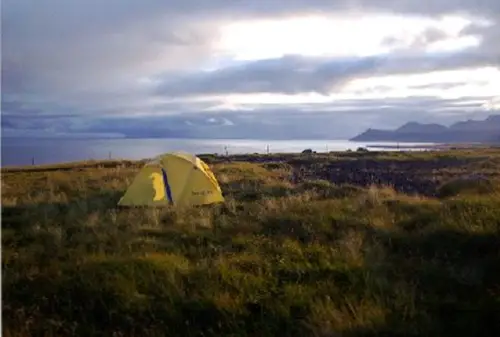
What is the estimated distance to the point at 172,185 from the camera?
1566cm

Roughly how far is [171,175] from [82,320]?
9.44 meters

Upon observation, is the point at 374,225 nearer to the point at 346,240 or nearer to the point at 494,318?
the point at 346,240

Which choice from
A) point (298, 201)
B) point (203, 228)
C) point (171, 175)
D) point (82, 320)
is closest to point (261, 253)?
point (203, 228)

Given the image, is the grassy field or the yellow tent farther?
the yellow tent

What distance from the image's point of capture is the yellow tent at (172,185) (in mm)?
15297

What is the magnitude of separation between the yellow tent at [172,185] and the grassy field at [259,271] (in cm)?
236

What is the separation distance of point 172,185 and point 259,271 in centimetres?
834

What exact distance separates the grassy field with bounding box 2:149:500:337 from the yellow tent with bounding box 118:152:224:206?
2.36m

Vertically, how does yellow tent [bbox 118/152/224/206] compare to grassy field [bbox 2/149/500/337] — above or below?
above

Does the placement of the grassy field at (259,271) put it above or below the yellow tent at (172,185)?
below

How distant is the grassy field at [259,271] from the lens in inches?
247

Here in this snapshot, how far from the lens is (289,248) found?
8938 millimetres

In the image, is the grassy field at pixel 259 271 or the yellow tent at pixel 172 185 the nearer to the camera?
the grassy field at pixel 259 271

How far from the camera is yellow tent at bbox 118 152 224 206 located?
50.2ft
